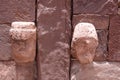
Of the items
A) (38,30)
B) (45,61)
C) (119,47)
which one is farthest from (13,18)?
(119,47)

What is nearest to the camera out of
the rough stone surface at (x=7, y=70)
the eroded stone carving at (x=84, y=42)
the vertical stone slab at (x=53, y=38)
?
the eroded stone carving at (x=84, y=42)

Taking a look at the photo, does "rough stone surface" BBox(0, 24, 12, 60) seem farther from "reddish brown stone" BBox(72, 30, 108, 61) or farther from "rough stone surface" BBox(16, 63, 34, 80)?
"reddish brown stone" BBox(72, 30, 108, 61)

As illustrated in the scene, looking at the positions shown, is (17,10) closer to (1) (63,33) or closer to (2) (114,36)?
(1) (63,33)

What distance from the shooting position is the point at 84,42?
2.24 m

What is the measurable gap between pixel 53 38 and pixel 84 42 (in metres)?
0.35

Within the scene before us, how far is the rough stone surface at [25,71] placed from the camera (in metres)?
2.52

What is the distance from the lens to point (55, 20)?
248cm

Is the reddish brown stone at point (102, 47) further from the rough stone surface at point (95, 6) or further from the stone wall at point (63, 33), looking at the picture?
the rough stone surface at point (95, 6)

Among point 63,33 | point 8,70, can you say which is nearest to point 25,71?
point 8,70

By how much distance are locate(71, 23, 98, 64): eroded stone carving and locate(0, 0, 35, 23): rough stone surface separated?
1.63ft

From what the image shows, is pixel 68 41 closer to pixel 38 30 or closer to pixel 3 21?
pixel 38 30

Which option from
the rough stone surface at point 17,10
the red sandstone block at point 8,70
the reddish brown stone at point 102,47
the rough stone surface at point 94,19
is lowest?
the red sandstone block at point 8,70

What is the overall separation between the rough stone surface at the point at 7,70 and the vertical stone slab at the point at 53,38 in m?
0.27

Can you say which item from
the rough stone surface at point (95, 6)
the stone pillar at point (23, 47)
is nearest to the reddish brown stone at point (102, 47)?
the rough stone surface at point (95, 6)
